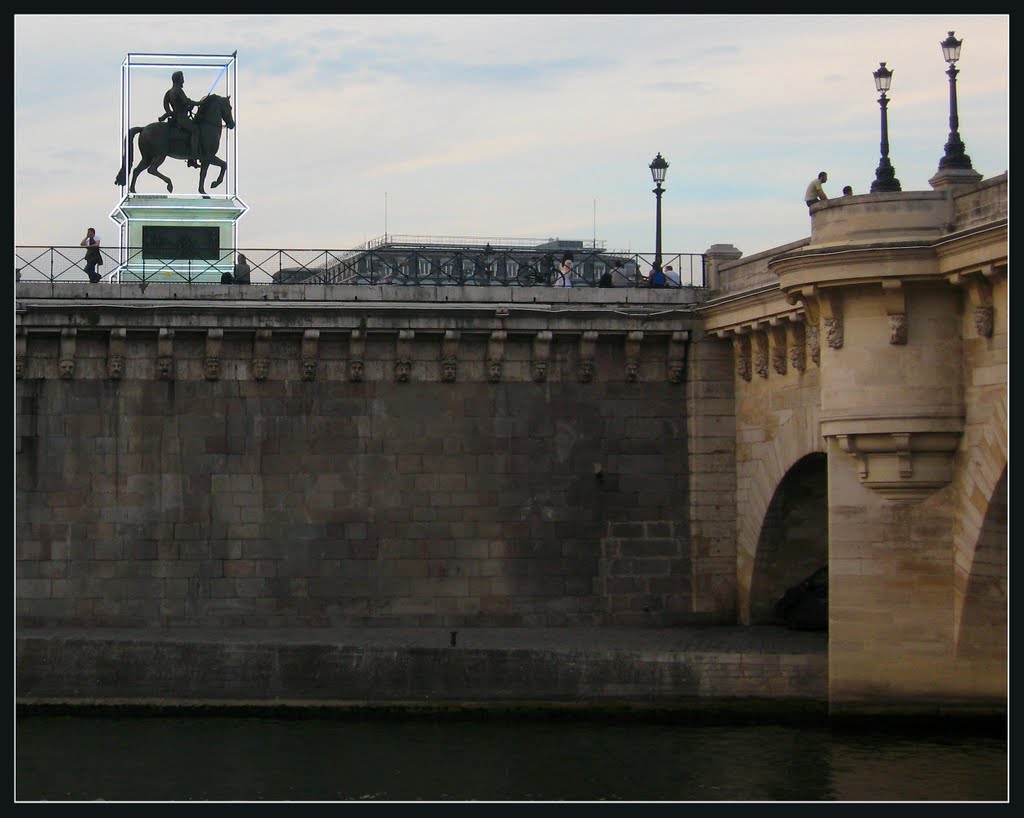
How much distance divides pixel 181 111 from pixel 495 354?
9.35 m

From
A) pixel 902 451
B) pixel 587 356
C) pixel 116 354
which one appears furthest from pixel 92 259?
pixel 902 451

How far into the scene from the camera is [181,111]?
117ft

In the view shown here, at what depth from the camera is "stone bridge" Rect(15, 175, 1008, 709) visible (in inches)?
1125

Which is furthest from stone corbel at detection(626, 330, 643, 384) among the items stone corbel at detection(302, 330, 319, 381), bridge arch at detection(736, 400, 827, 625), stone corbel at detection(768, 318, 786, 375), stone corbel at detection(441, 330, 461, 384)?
stone corbel at detection(302, 330, 319, 381)

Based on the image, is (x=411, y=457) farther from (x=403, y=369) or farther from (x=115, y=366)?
(x=115, y=366)

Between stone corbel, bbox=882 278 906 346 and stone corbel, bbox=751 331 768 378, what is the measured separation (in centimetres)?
437

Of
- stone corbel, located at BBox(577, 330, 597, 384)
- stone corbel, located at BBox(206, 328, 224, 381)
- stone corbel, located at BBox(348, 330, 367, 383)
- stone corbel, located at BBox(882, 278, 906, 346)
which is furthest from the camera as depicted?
stone corbel, located at BBox(577, 330, 597, 384)

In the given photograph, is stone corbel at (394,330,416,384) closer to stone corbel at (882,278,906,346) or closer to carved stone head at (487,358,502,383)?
carved stone head at (487,358,502,383)

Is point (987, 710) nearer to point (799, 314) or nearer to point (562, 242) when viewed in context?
point (799, 314)

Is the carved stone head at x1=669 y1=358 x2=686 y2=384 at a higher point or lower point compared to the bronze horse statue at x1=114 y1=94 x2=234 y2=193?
lower

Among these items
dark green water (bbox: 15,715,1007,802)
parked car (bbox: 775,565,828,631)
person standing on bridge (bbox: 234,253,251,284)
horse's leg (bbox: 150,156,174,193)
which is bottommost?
dark green water (bbox: 15,715,1007,802)

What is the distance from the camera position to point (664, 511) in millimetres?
29656

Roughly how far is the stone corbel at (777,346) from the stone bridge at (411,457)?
38mm

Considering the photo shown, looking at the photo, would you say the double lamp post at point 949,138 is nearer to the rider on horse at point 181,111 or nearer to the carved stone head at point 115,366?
the carved stone head at point 115,366
